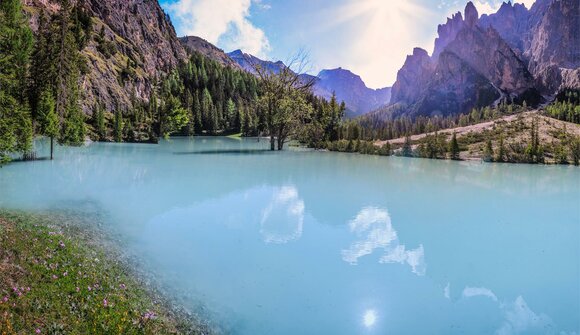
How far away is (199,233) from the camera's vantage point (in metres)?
14.1

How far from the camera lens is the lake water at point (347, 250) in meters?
8.37

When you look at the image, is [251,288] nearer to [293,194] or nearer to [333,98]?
[293,194]

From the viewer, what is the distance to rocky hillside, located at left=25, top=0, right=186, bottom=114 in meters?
112

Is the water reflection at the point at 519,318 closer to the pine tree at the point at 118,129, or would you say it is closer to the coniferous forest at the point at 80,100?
the coniferous forest at the point at 80,100

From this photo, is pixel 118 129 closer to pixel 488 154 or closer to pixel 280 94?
pixel 280 94

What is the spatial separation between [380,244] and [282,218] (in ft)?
16.6

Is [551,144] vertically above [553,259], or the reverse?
[551,144]

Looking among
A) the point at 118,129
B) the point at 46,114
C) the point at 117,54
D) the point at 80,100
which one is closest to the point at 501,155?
the point at 46,114

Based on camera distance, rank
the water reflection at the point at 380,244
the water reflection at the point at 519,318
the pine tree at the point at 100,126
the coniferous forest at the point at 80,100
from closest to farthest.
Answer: the water reflection at the point at 519,318 < the water reflection at the point at 380,244 < the coniferous forest at the point at 80,100 < the pine tree at the point at 100,126

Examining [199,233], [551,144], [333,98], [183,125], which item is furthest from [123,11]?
[199,233]

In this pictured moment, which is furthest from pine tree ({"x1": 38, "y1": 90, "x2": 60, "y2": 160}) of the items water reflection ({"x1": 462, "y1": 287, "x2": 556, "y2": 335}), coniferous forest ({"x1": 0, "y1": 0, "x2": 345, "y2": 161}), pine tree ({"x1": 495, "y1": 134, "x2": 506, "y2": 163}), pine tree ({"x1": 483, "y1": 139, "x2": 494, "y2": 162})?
pine tree ({"x1": 495, "y1": 134, "x2": 506, "y2": 163})

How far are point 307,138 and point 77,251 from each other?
223ft

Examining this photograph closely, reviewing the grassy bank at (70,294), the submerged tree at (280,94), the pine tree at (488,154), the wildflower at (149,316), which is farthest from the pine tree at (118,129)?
the wildflower at (149,316)

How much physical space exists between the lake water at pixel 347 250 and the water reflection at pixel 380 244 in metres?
0.07
